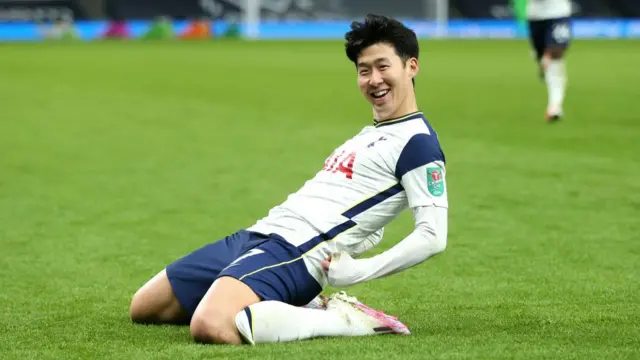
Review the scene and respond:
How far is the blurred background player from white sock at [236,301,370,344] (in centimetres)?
920

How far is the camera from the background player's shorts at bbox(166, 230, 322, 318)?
4680mm

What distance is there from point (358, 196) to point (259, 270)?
482 millimetres

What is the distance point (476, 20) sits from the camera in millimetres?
38719

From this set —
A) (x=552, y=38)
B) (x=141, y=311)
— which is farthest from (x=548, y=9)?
(x=141, y=311)

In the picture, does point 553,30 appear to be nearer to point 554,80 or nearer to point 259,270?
point 554,80

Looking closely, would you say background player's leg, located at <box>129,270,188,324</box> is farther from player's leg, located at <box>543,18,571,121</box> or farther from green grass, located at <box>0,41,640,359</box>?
player's leg, located at <box>543,18,571,121</box>

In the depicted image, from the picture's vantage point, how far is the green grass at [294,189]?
15.6 feet

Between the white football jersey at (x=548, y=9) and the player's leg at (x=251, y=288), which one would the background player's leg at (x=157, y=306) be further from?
the white football jersey at (x=548, y=9)

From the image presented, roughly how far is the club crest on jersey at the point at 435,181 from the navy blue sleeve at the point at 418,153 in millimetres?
47

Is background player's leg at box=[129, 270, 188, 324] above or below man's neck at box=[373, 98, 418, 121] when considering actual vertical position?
below

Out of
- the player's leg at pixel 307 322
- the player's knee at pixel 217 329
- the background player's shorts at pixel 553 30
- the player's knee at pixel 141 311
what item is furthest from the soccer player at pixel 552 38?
the player's knee at pixel 217 329

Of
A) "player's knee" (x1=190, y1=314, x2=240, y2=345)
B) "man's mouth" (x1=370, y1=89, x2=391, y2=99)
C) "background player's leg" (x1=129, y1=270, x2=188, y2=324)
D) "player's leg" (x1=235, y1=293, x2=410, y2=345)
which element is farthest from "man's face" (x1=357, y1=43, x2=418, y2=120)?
"background player's leg" (x1=129, y1=270, x2=188, y2=324)

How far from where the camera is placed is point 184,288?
510 cm

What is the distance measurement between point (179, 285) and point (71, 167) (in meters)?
5.85
